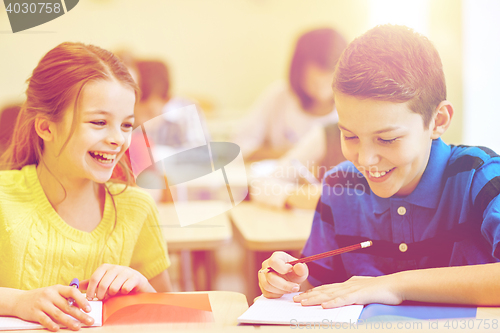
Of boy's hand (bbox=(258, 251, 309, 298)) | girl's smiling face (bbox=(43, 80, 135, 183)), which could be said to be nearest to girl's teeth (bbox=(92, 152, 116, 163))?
girl's smiling face (bbox=(43, 80, 135, 183))

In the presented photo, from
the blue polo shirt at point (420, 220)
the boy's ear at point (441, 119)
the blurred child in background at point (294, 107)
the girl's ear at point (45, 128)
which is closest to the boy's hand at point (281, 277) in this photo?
the blue polo shirt at point (420, 220)

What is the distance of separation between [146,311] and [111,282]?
0.28ft

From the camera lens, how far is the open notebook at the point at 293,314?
0.56 m

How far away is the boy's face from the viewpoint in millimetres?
665

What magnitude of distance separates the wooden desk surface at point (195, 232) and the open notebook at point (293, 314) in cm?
42

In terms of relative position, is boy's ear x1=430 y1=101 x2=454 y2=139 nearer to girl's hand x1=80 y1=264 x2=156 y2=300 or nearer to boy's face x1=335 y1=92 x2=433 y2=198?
boy's face x1=335 y1=92 x2=433 y2=198

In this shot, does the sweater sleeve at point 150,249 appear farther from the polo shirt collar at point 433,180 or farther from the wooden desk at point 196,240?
the polo shirt collar at point 433,180

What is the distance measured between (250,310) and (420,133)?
1.28 ft

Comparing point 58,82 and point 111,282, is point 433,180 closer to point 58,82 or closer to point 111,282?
point 111,282

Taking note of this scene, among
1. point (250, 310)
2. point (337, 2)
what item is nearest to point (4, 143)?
point (250, 310)

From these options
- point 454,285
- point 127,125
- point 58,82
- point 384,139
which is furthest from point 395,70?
point 58,82

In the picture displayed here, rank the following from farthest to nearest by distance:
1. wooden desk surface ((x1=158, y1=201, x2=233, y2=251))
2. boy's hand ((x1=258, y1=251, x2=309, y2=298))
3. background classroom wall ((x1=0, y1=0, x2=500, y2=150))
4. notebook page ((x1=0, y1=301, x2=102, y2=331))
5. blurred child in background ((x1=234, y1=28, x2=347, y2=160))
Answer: blurred child in background ((x1=234, y1=28, x2=347, y2=160)), wooden desk surface ((x1=158, y1=201, x2=233, y2=251)), background classroom wall ((x1=0, y1=0, x2=500, y2=150)), boy's hand ((x1=258, y1=251, x2=309, y2=298)), notebook page ((x1=0, y1=301, x2=102, y2=331))

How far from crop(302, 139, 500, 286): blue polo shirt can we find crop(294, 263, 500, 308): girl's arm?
0.17ft

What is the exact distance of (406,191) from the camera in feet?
2.45
